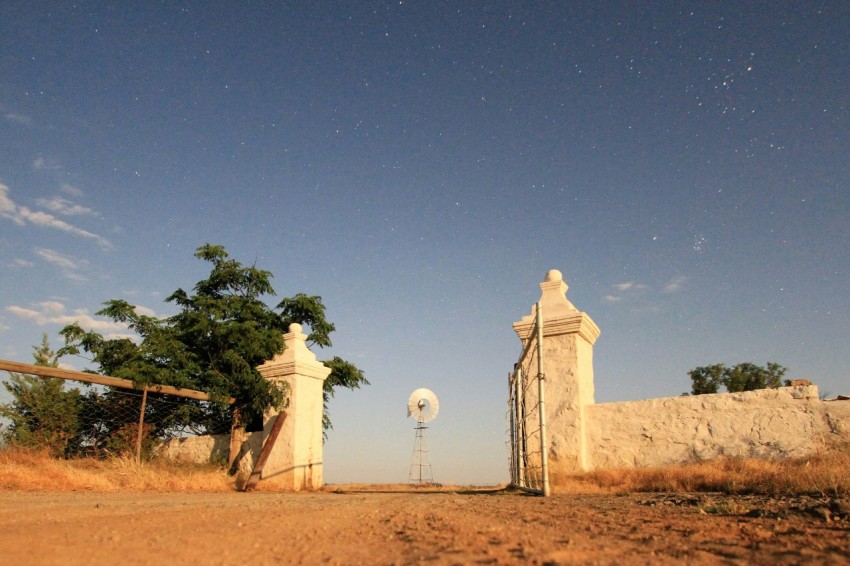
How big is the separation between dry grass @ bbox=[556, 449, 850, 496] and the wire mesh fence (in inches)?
339

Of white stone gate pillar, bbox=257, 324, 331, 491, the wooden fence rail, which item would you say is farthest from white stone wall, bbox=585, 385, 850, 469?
the wooden fence rail

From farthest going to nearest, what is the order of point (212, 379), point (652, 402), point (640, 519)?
1. point (212, 379)
2. point (652, 402)
3. point (640, 519)

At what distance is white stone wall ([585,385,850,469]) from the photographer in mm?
7902

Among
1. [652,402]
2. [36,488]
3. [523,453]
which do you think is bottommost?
[36,488]

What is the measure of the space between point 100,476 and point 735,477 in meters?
9.68

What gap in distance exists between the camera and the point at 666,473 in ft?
25.5

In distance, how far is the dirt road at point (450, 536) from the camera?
2.84 m

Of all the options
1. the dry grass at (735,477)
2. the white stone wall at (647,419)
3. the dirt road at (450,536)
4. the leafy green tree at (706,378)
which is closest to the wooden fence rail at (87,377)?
the dirt road at (450,536)

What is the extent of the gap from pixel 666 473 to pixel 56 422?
13.3 m

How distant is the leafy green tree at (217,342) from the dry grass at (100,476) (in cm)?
175

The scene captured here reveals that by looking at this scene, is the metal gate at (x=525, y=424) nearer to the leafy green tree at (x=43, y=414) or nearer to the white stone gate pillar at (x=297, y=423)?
the white stone gate pillar at (x=297, y=423)

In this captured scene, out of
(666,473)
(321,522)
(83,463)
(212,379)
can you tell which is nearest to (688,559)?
(321,522)

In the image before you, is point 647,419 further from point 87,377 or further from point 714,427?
point 87,377

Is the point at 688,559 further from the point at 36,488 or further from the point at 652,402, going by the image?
the point at 36,488
